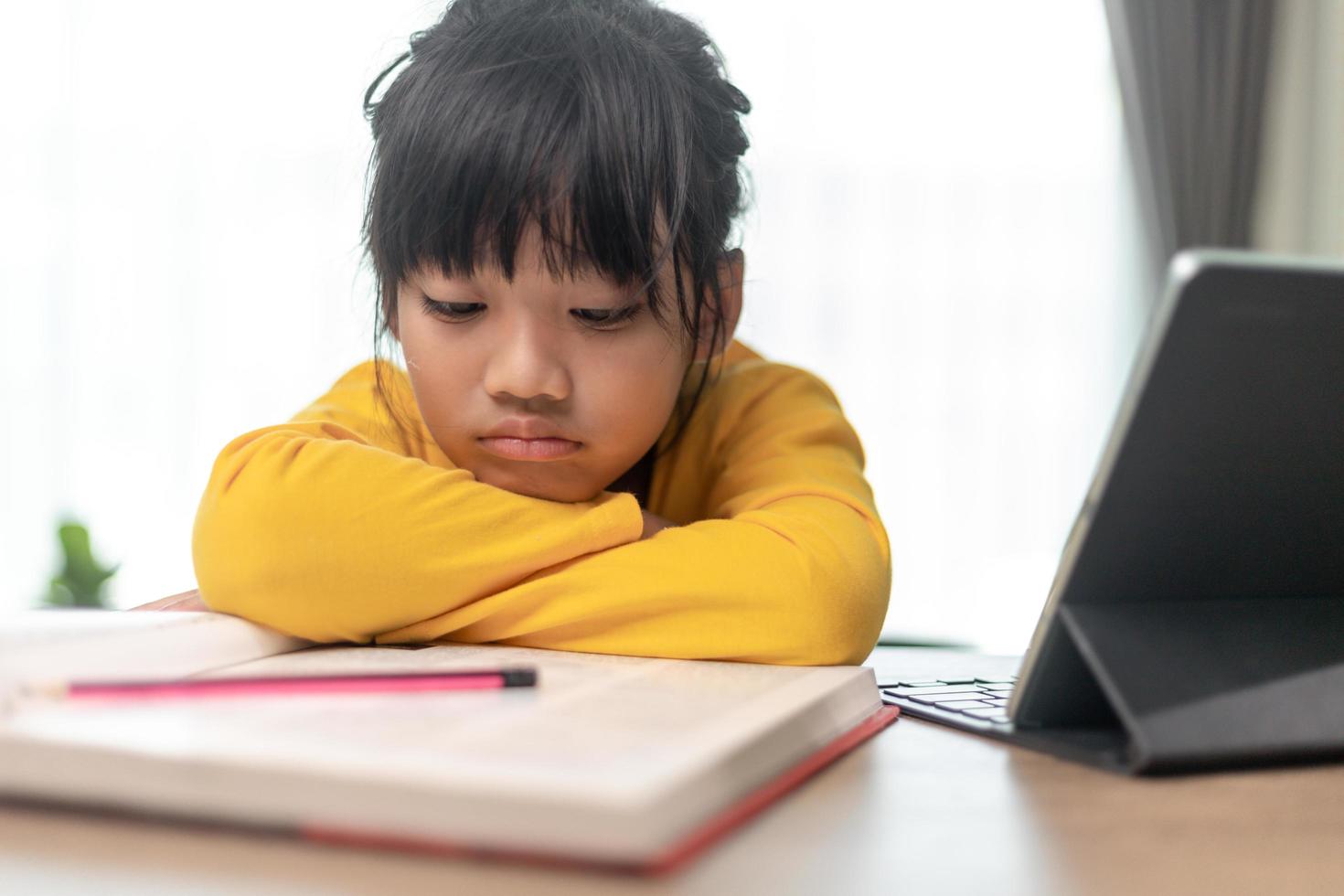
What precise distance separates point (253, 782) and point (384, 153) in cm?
59

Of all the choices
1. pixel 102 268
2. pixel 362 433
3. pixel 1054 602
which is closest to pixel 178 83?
pixel 102 268

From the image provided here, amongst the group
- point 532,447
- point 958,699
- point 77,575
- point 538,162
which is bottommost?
point 77,575

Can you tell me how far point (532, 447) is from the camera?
2.57 ft

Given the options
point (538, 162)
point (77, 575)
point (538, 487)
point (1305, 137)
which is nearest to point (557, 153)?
point (538, 162)

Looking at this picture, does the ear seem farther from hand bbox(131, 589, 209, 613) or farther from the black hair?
hand bbox(131, 589, 209, 613)

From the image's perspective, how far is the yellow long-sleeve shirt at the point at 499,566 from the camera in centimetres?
64

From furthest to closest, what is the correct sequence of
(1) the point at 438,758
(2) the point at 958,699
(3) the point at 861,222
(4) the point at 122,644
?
(3) the point at 861,222
(2) the point at 958,699
(4) the point at 122,644
(1) the point at 438,758

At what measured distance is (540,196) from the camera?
2.43 ft

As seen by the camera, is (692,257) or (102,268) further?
(102,268)

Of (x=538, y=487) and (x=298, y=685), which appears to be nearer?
(x=298, y=685)

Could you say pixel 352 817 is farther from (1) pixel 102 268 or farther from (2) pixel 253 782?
(1) pixel 102 268

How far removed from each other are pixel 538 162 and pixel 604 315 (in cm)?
10

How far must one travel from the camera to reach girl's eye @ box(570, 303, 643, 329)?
756 mm

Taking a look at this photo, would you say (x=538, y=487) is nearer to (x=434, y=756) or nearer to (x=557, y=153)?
(x=557, y=153)
